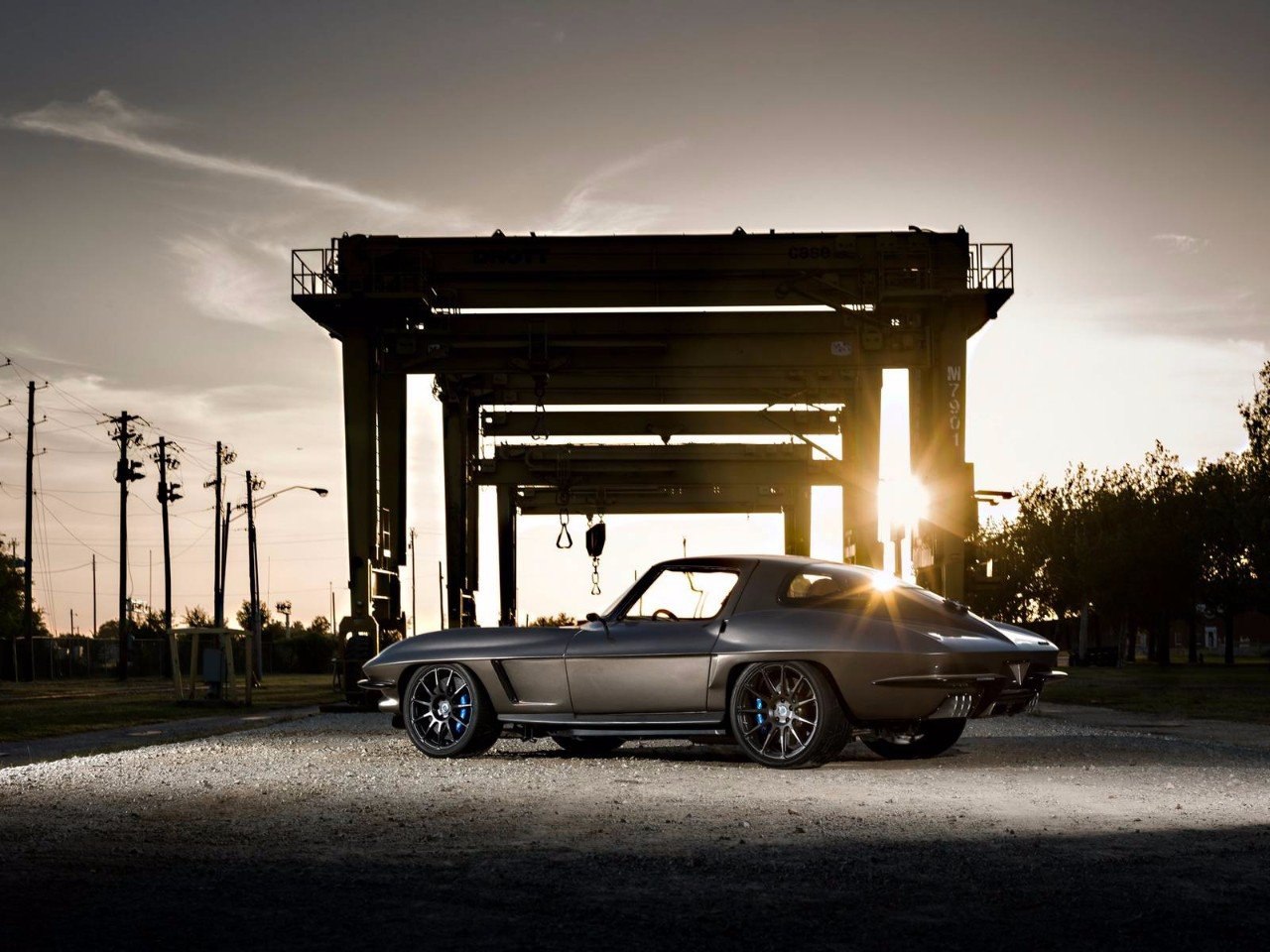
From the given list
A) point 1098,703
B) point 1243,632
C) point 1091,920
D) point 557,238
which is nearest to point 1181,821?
point 1091,920

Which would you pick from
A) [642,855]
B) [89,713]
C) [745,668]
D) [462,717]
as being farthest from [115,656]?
[642,855]

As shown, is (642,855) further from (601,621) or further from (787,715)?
(601,621)

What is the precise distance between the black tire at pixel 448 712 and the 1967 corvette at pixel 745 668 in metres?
0.01

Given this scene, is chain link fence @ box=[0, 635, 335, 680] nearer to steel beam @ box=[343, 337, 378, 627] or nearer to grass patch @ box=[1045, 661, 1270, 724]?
steel beam @ box=[343, 337, 378, 627]

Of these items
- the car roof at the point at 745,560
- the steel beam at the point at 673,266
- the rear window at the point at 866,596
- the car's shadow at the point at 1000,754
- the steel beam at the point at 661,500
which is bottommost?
the car's shadow at the point at 1000,754

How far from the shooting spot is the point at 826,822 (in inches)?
295

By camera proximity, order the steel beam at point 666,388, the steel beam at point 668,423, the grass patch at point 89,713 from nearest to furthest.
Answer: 1. the grass patch at point 89,713
2. the steel beam at point 666,388
3. the steel beam at point 668,423

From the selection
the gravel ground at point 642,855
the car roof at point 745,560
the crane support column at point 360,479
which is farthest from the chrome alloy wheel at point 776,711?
the crane support column at point 360,479

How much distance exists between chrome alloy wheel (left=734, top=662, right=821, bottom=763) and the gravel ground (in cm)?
20

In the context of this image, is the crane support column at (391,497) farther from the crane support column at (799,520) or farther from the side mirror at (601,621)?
the crane support column at (799,520)

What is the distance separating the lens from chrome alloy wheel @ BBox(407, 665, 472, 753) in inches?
453

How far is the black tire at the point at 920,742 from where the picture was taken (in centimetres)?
1142

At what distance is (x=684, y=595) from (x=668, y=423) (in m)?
26.8

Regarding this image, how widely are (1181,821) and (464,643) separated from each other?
560 centimetres
